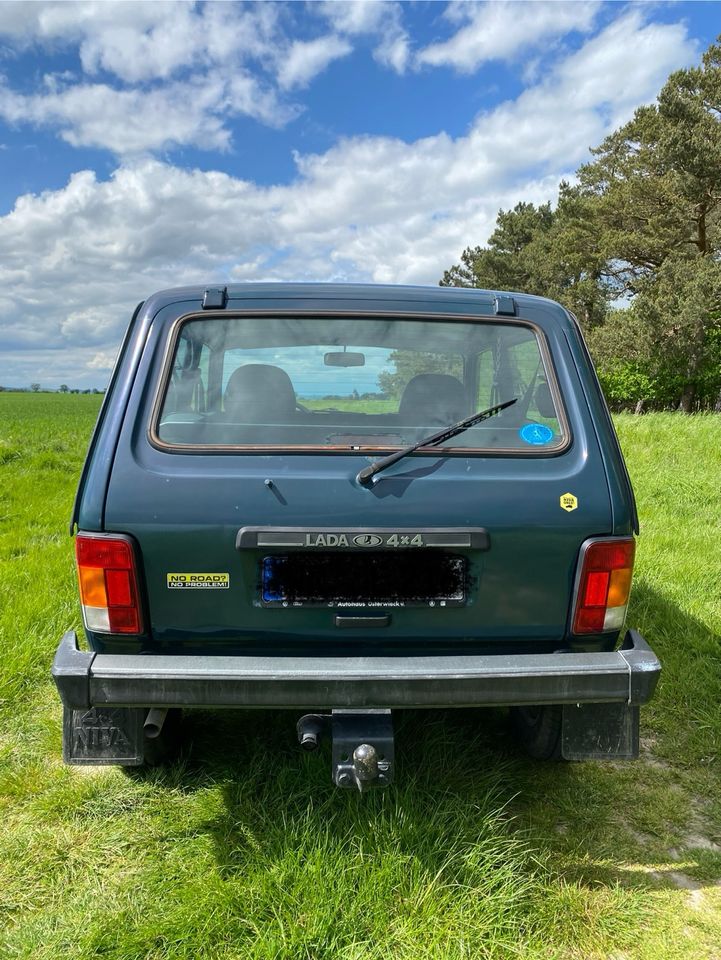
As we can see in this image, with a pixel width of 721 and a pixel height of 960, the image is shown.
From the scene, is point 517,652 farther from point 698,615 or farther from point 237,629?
point 698,615

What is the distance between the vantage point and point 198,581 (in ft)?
6.97

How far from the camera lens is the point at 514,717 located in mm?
3098

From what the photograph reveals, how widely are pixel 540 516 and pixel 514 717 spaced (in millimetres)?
1368

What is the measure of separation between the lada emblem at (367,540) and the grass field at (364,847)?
984mm

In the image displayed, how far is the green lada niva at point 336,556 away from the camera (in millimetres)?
2062

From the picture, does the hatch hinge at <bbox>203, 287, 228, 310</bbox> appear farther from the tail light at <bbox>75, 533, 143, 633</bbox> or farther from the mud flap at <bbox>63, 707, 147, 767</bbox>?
the mud flap at <bbox>63, 707, 147, 767</bbox>

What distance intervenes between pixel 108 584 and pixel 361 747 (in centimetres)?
95

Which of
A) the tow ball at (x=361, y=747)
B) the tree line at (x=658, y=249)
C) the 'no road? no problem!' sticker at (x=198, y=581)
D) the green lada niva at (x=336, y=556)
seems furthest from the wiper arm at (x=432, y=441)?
the tree line at (x=658, y=249)

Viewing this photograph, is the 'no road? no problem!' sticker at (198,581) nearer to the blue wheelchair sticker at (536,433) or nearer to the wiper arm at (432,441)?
the wiper arm at (432,441)

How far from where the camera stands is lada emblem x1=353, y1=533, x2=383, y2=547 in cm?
212

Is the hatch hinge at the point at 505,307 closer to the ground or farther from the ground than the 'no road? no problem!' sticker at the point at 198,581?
farther from the ground

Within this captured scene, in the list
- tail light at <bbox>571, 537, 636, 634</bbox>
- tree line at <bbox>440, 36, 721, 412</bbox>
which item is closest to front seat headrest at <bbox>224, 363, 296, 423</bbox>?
tail light at <bbox>571, 537, 636, 634</bbox>

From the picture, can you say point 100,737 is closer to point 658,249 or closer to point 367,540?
point 367,540

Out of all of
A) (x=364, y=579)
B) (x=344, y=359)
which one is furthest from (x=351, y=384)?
(x=364, y=579)
